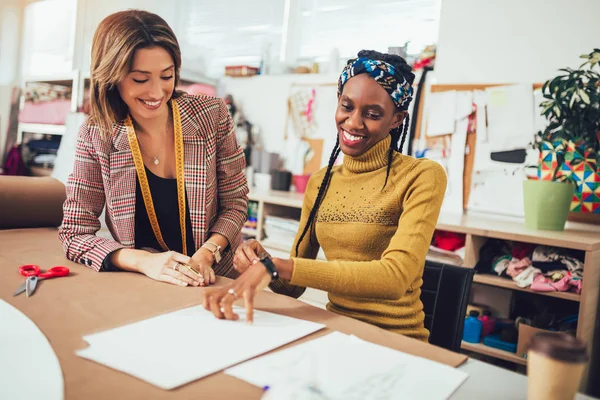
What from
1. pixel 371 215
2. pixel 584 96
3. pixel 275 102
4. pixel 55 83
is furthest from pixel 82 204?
pixel 55 83

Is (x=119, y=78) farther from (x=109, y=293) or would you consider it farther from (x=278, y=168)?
(x=278, y=168)

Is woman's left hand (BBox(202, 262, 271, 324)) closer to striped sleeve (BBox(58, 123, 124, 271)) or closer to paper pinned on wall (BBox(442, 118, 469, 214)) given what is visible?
striped sleeve (BBox(58, 123, 124, 271))

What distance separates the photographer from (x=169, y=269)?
44.8 inches

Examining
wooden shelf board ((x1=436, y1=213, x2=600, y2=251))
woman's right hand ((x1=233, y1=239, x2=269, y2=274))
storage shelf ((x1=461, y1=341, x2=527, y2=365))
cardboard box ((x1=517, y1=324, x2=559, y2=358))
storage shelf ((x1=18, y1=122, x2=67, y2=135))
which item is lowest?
storage shelf ((x1=461, y1=341, x2=527, y2=365))

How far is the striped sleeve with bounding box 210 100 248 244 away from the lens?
1.47 m

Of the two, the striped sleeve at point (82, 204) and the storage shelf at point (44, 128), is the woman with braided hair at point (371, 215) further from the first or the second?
the storage shelf at point (44, 128)

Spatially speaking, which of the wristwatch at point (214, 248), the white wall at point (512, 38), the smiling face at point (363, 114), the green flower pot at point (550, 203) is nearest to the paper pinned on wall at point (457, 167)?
the white wall at point (512, 38)

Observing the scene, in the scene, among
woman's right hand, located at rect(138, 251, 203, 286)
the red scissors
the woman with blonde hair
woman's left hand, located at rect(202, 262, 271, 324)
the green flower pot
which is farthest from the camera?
the green flower pot

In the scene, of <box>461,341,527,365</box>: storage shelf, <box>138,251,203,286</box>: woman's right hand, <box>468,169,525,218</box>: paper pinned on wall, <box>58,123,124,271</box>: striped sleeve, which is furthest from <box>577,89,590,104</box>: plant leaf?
<box>58,123,124,271</box>: striped sleeve

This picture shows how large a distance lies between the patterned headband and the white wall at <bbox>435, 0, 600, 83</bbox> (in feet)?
5.10

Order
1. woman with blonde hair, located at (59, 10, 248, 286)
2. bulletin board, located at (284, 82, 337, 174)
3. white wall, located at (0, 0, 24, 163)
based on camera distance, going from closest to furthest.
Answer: woman with blonde hair, located at (59, 10, 248, 286) < bulletin board, located at (284, 82, 337, 174) < white wall, located at (0, 0, 24, 163)

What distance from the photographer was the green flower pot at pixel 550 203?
2.14m

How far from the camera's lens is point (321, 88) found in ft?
10.5

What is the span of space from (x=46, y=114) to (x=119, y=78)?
3334mm
